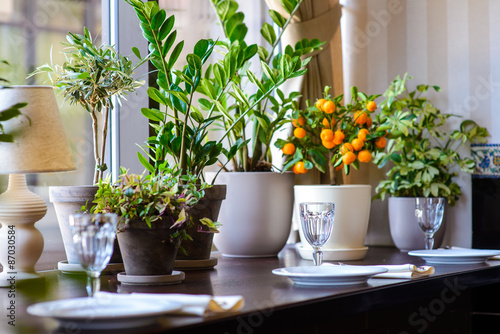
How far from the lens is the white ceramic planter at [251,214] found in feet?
6.43

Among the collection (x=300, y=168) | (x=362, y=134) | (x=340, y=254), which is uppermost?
(x=362, y=134)

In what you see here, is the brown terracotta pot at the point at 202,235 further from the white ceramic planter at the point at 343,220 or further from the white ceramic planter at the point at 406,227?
the white ceramic planter at the point at 406,227

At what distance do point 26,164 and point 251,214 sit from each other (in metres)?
0.76

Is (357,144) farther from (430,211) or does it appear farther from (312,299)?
(312,299)

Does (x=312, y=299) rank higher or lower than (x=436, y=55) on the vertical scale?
lower

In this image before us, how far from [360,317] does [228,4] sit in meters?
1.03

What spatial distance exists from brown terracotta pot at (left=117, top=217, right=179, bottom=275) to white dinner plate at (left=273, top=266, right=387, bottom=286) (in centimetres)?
25

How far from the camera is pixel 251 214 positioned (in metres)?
1.96

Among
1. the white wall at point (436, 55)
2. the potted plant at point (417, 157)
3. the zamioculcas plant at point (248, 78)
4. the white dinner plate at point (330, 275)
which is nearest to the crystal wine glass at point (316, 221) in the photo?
the white dinner plate at point (330, 275)

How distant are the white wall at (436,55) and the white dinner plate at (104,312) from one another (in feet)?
5.31

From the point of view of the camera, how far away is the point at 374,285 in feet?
4.34

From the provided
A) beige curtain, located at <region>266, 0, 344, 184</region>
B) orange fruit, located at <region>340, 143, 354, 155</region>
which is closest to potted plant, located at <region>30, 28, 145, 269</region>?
orange fruit, located at <region>340, 143, 354, 155</region>

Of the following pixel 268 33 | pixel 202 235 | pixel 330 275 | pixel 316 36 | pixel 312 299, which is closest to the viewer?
pixel 312 299

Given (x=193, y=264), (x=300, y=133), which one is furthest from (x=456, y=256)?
(x=193, y=264)
